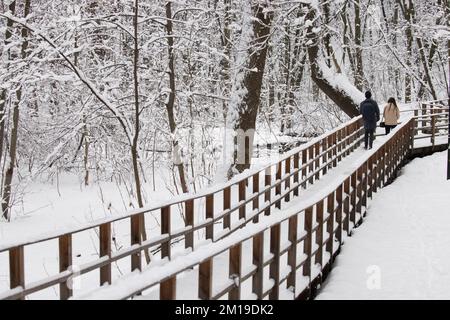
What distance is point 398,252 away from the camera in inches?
322

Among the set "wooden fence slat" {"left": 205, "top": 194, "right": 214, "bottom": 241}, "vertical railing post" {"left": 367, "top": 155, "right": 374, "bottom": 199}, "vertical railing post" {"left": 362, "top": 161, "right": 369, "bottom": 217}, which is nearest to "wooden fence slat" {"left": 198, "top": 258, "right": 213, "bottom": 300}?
"wooden fence slat" {"left": 205, "top": 194, "right": 214, "bottom": 241}

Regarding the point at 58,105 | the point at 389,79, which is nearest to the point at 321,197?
the point at 58,105

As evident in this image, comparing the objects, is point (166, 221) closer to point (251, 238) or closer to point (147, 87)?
point (251, 238)

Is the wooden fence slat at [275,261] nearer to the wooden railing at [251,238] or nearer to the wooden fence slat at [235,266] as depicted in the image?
the wooden railing at [251,238]

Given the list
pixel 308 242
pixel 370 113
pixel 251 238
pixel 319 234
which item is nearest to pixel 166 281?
pixel 308 242

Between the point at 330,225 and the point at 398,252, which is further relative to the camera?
the point at 398,252

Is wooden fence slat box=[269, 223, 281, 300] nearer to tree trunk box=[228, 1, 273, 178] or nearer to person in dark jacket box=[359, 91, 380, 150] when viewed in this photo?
tree trunk box=[228, 1, 273, 178]

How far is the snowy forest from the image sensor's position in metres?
13.9

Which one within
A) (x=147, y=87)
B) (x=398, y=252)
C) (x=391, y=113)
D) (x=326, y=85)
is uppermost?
(x=326, y=85)

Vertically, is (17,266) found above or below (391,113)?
below

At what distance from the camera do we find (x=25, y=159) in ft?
82.8

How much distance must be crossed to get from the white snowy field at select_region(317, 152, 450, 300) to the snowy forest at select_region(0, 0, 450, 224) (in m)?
4.26

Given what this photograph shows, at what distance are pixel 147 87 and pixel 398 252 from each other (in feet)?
35.9
